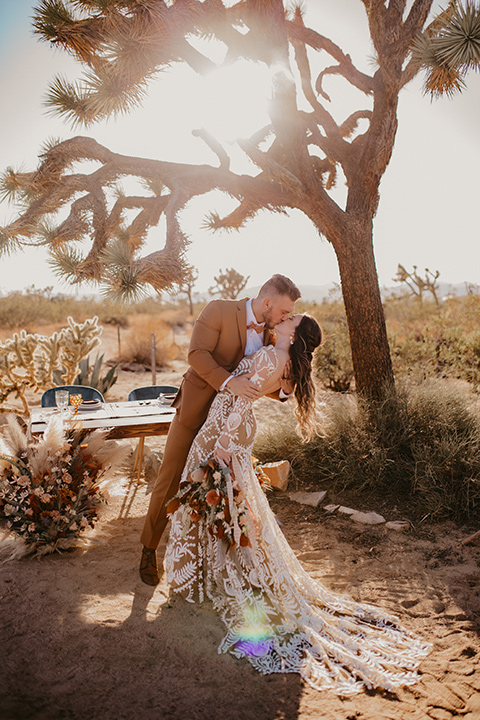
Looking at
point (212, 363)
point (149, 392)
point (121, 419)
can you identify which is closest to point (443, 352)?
point (149, 392)

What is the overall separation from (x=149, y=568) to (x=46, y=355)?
17.6 feet

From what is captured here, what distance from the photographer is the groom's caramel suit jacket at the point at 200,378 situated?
9.90 ft

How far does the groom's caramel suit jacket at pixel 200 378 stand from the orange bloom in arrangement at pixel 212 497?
0.46 metres

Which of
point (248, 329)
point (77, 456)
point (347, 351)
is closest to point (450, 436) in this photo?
point (248, 329)

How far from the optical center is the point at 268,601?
292cm

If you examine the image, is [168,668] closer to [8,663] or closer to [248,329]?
[8,663]

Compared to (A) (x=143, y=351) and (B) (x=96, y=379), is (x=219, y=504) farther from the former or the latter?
(A) (x=143, y=351)

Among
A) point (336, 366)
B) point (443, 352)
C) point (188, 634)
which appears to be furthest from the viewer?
point (336, 366)

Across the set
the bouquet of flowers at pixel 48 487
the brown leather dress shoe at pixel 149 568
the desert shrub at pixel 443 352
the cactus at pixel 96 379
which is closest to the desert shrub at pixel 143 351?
the cactus at pixel 96 379

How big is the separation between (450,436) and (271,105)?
4.11 metres

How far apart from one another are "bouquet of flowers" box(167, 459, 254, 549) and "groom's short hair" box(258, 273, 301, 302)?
3.45ft

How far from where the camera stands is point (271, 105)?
229 inches

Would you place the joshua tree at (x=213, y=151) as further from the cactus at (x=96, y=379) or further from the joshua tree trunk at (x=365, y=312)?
the cactus at (x=96, y=379)

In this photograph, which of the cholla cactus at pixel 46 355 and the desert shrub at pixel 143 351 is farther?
the desert shrub at pixel 143 351
